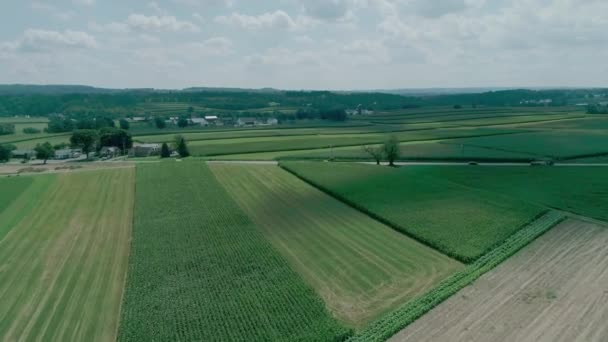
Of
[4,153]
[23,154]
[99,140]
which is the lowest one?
[23,154]

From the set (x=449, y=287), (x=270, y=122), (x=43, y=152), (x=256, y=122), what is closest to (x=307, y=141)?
(x=43, y=152)

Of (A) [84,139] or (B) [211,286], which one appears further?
(A) [84,139]

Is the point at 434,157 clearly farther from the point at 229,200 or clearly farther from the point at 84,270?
the point at 84,270

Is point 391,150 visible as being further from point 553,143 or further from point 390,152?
point 553,143

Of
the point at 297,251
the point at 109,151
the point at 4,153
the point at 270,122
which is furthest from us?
the point at 270,122

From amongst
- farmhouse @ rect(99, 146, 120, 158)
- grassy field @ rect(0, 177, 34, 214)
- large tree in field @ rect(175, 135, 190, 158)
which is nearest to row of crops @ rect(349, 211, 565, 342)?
grassy field @ rect(0, 177, 34, 214)

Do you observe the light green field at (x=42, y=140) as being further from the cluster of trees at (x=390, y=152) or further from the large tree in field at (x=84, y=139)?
the cluster of trees at (x=390, y=152)

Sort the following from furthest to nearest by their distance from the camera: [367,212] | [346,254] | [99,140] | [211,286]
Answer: [99,140] < [367,212] < [346,254] < [211,286]

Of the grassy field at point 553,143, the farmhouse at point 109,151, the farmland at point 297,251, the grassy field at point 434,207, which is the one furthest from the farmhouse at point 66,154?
the grassy field at point 553,143
